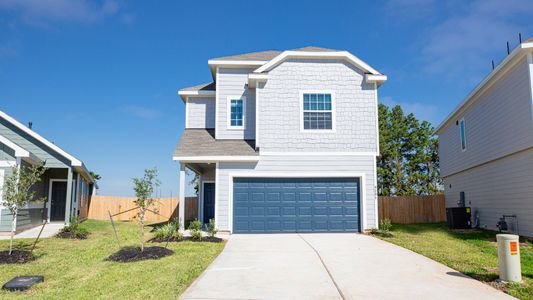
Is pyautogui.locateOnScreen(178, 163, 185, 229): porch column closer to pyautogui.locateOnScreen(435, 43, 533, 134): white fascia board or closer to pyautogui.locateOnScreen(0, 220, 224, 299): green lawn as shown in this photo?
pyautogui.locateOnScreen(0, 220, 224, 299): green lawn

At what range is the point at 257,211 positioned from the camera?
1462 centimetres

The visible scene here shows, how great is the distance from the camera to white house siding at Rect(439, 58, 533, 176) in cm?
1281

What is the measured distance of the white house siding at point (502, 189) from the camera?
42.8 feet

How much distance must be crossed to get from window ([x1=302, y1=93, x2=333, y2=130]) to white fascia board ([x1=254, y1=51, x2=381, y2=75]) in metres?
1.57

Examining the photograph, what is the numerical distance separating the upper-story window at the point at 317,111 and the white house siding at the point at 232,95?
230 centimetres

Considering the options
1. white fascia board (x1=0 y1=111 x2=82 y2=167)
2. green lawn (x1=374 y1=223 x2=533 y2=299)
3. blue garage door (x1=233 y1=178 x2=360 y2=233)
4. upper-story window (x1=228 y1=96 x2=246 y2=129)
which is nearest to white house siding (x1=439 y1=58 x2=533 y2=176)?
green lawn (x1=374 y1=223 x2=533 y2=299)

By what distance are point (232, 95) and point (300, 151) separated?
3.91 m

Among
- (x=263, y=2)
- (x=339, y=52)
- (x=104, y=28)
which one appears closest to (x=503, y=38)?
(x=339, y=52)

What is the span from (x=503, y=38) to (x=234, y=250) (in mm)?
14653

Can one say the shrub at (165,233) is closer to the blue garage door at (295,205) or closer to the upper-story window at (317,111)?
the blue garage door at (295,205)

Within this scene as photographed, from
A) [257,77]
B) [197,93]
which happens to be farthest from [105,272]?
[197,93]

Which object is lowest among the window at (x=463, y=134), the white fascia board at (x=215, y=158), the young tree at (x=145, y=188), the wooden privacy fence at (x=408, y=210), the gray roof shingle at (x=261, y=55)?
the wooden privacy fence at (x=408, y=210)

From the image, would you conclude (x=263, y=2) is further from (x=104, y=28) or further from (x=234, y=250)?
(x=234, y=250)

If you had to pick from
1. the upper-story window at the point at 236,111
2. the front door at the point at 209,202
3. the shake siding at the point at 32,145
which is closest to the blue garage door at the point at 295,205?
the upper-story window at the point at 236,111
